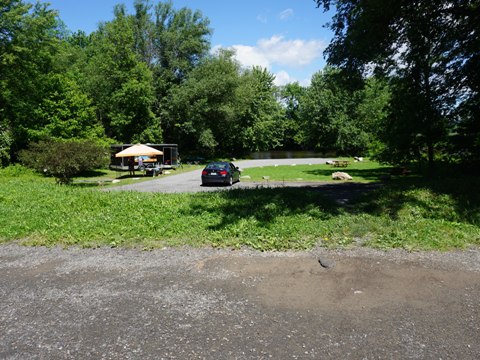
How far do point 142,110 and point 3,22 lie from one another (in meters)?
15.8

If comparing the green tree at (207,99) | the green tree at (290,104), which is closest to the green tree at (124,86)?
the green tree at (207,99)

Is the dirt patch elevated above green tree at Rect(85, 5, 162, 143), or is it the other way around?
green tree at Rect(85, 5, 162, 143)

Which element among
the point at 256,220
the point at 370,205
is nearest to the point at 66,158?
the point at 256,220

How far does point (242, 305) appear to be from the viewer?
4547mm

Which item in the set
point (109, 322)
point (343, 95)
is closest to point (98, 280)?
point (109, 322)

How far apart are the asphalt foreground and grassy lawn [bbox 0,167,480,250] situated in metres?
0.72

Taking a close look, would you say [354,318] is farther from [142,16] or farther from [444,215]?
[142,16]

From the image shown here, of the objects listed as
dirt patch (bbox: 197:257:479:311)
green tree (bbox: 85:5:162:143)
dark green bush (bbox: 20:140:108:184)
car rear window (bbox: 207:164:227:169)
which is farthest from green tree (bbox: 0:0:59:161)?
dirt patch (bbox: 197:257:479:311)

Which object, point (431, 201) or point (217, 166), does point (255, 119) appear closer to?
point (217, 166)

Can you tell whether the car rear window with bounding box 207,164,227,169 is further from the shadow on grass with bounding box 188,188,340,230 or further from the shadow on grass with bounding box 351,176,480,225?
the shadow on grass with bounding box 351,176,480,225

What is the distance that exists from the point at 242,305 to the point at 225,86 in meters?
41.1

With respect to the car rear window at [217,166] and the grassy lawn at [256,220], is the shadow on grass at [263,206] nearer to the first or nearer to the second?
the grassy lawn at [256,220]

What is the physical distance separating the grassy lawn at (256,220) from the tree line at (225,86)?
6.79 meters

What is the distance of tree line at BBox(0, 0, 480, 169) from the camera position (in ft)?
48.0
